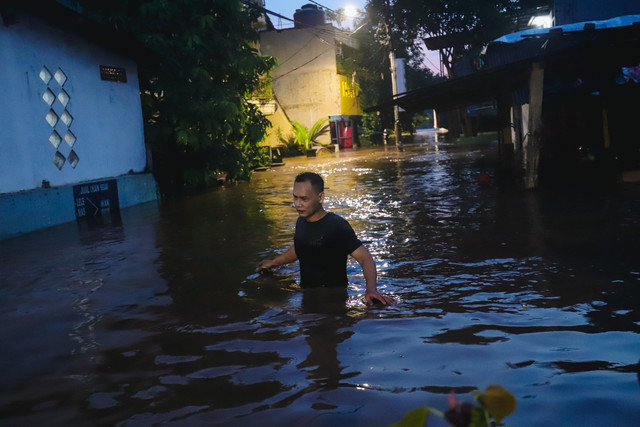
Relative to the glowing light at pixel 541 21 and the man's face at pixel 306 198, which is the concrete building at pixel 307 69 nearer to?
the glowing light at pixel 541 21

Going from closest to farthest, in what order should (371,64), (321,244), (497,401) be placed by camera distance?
(497,401) < (321,244) < (371,64)

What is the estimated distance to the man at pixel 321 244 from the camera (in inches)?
200

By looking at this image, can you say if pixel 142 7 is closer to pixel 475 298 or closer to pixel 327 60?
pixel 475 298

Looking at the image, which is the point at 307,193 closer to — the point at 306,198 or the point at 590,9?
the point at 306,198

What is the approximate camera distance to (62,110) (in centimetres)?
1241

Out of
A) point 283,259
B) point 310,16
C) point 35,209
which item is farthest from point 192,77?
point 310,16

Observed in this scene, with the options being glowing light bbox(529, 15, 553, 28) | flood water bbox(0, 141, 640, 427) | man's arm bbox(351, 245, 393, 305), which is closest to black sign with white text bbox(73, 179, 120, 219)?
flood water bbox(0, 141, 640, 427)

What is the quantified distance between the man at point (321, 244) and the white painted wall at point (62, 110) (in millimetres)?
7412

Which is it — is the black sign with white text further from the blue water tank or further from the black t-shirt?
the blue water tank

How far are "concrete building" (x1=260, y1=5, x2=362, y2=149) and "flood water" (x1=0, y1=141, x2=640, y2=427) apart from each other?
109 ft

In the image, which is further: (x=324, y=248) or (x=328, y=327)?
(x=324, y=248)

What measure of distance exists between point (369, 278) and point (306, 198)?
84cm

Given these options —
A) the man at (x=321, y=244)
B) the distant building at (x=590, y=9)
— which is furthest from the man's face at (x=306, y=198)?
the distant building at (x=590, y=9)

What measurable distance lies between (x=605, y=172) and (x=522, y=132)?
9.46 metres
